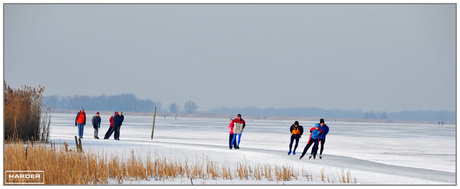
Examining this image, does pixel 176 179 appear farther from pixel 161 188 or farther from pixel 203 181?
pixel 161 188

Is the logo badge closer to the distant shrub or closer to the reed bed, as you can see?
the reed bed

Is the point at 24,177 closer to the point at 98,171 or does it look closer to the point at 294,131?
the point at 98,171

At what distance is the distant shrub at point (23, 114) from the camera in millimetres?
21766

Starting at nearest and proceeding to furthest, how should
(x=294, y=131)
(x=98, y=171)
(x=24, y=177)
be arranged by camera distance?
(x=24, y=177)
(x=98, y=171)
(x=294, y=131)

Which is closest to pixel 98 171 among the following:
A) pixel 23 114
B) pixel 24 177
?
pixel 24 177

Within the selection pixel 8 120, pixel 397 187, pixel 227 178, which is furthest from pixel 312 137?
pixel 8 120

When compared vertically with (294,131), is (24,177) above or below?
below

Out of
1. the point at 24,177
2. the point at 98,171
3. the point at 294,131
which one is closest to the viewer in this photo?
the point at 24,177

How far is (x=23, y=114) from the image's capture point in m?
22.2

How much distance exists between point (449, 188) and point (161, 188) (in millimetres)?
6076

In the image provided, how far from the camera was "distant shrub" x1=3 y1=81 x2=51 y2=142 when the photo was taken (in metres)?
21.8

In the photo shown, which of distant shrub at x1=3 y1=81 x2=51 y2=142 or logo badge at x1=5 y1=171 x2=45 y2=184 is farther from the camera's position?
distant shrub at x1=3 y1=81 x2=51 y2=142

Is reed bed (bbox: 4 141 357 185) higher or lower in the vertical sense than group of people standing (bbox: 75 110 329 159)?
lower

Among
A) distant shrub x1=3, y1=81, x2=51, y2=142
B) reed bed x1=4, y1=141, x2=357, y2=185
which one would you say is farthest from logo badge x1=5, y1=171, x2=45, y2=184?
distant shrub x1=3, y1=81, x2=51, y2=142
